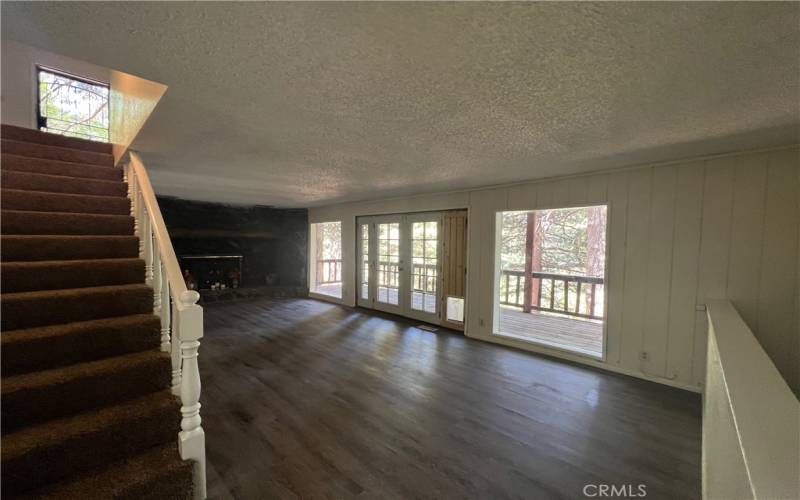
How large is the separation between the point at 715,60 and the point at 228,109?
2.55 metres

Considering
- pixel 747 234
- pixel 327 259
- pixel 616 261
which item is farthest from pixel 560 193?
pixel 327 259

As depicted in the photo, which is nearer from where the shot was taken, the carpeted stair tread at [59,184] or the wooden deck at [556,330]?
the carpeted stair tread at [59,184]

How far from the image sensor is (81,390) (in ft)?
5.51

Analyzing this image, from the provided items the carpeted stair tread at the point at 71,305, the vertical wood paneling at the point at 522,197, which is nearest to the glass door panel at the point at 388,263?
the vertical wood paneling at the point at 522,197

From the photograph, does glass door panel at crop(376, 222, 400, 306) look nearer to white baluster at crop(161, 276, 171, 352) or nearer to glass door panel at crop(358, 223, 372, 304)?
glass door panel at crop(358, 223, 372, 304)

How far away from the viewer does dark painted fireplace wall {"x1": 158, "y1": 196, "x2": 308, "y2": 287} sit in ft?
21.7

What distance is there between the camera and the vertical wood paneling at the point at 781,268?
2.60m

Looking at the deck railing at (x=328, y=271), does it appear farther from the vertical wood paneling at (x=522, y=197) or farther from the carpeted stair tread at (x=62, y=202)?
the carpeted stair tread at (x=62, y=202)

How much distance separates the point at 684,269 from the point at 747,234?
1.72 ft

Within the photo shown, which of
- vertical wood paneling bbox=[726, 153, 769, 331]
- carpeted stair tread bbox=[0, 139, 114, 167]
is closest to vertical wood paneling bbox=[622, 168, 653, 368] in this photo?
vertical wood paneling bbox=[726, 153, 769, 331]

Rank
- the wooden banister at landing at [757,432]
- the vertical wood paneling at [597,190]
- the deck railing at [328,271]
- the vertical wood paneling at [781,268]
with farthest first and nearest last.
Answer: the deck railing at [328,271]
the vertical wood paneling at [597,190]
the vertical wood paneling at [781,268]
the wooden banister at landing at [757,432]

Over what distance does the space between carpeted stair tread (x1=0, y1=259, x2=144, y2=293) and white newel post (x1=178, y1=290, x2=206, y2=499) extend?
4.02 ft

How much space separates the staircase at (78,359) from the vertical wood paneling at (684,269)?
4.08m

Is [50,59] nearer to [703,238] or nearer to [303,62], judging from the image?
[303,62]
